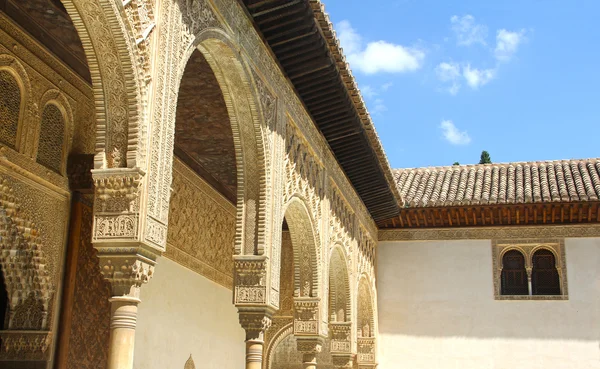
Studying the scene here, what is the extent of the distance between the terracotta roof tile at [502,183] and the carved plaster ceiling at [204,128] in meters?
4.49

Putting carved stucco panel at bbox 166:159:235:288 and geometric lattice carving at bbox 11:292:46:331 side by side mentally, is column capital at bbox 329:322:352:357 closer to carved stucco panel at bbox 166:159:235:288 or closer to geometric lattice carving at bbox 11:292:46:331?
carved stucco panel at bbox 166:159:235:288

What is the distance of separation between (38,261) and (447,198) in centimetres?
1081

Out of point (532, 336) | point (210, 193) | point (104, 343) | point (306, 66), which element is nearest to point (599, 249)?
point (532, 336)

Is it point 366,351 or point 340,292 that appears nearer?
point 340,292

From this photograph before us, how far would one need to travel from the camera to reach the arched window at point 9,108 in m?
7.47

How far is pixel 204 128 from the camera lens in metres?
11.1

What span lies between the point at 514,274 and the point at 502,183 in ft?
7.13

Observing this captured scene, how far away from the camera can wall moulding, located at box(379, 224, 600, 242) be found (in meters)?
16.3

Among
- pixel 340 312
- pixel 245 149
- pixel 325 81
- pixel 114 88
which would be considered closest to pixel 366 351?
pixel 340 312

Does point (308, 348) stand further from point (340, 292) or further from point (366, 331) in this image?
point (366, 331)

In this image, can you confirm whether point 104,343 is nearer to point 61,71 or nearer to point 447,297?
point 61,71

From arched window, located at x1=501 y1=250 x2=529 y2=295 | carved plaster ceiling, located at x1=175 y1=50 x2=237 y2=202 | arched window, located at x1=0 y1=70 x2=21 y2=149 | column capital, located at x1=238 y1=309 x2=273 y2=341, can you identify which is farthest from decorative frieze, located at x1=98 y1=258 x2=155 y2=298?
arched window, located at x1=501 y1=250 x2=529 y2=295

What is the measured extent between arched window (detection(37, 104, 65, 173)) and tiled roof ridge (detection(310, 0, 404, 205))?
9.82 feet

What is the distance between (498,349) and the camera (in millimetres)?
16125
